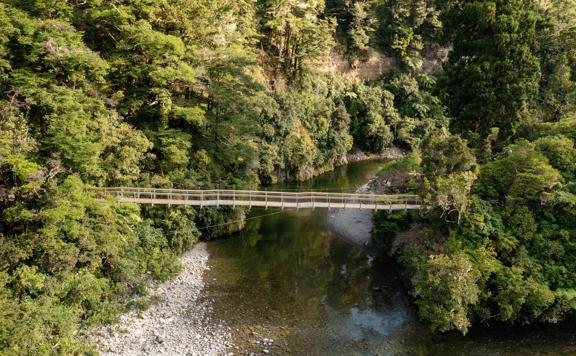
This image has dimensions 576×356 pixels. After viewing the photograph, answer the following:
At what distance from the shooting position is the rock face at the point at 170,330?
593 inches

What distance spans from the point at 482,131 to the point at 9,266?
71.1 ft

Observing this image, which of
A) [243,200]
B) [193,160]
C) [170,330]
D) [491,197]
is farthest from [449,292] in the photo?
[193,160]

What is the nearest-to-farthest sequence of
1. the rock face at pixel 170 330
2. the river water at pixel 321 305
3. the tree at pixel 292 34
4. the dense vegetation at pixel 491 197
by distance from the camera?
the rock face at pixel 170 330, the river water at pixel 321 305, the dense vegetation at pixel 491 197, the tree at pixel 292 34

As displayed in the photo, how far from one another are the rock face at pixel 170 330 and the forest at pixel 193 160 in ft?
2.34

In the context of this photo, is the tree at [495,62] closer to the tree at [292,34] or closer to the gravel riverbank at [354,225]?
the gravel riverbank at [354,225]

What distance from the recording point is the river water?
15703 mm

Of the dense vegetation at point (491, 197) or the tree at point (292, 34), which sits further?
the tree at point (292, 34)

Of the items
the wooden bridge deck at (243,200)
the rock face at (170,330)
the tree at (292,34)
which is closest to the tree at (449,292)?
the wooden bridge deck at (243,200)

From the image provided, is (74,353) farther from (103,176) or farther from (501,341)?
(501,341)

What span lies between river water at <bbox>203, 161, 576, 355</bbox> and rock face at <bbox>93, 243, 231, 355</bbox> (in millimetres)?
651

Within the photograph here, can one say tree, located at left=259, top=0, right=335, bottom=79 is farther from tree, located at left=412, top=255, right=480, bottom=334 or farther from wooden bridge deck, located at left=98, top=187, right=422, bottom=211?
tree, located at left=412, top=255, right=480, bottom=334

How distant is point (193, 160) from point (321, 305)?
10.8m

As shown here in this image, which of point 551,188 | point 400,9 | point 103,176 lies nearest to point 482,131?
point 551,188

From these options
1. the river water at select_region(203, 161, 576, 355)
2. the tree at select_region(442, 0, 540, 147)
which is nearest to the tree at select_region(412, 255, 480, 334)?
the river water at select_region(203, 161, 576, 355)
